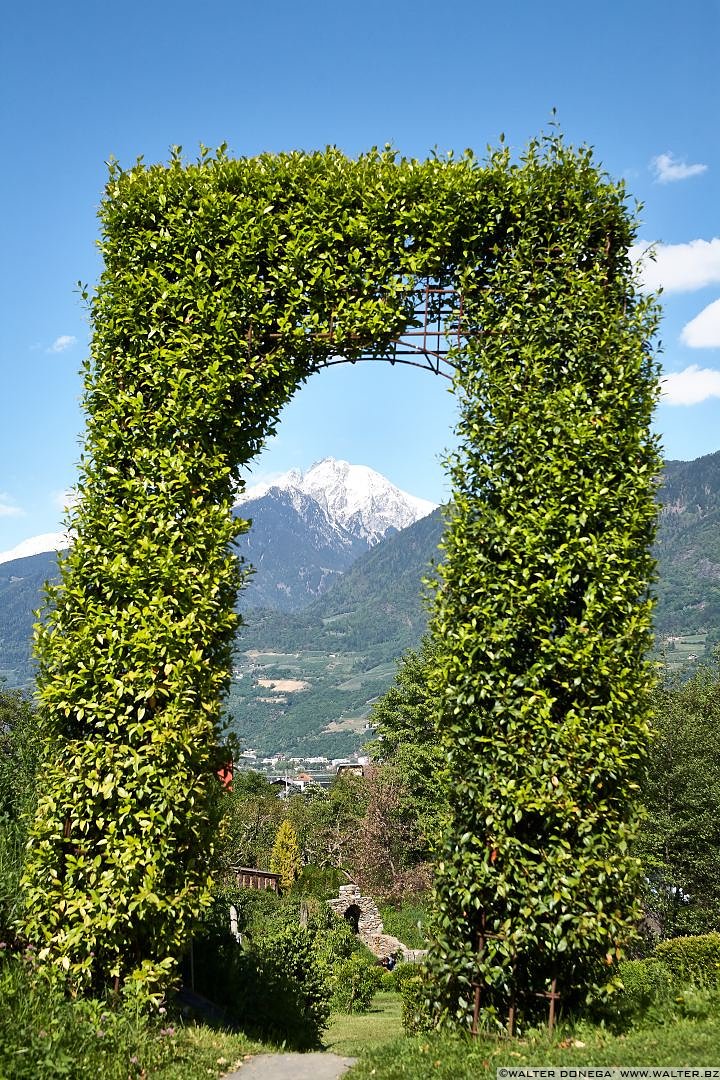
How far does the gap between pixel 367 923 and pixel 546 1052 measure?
22.5 metres

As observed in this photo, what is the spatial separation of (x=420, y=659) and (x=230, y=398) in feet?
70.0

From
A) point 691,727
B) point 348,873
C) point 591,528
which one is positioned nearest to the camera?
point 591,528

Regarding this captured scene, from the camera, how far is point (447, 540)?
5938 mm

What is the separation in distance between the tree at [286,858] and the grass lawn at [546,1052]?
36273 millimetres

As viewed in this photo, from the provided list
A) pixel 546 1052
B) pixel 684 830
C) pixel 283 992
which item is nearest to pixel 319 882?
pixel 684 830

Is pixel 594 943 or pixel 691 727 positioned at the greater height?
pixel 594 943

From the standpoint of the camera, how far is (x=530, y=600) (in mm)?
5516

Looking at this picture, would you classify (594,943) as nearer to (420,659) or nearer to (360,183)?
(360,183)

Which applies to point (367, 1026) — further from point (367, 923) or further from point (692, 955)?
point (367, 923)

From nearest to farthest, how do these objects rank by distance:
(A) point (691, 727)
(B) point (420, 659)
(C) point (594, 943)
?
(C) point (594, 943) < (A) point (691, 727) < (B) point (420, 659)

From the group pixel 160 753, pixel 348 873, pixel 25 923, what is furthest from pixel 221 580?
pixel 348 873

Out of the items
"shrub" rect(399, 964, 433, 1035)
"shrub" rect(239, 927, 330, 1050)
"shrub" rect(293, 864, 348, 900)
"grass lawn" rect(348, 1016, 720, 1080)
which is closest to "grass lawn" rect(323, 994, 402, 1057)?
"shrub" rect(239, 927, 330, 1050)

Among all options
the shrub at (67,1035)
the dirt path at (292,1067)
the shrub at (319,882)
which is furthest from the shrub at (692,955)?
the shrub at (319,882)

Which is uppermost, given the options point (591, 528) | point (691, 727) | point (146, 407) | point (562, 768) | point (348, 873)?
point (146, 407)
